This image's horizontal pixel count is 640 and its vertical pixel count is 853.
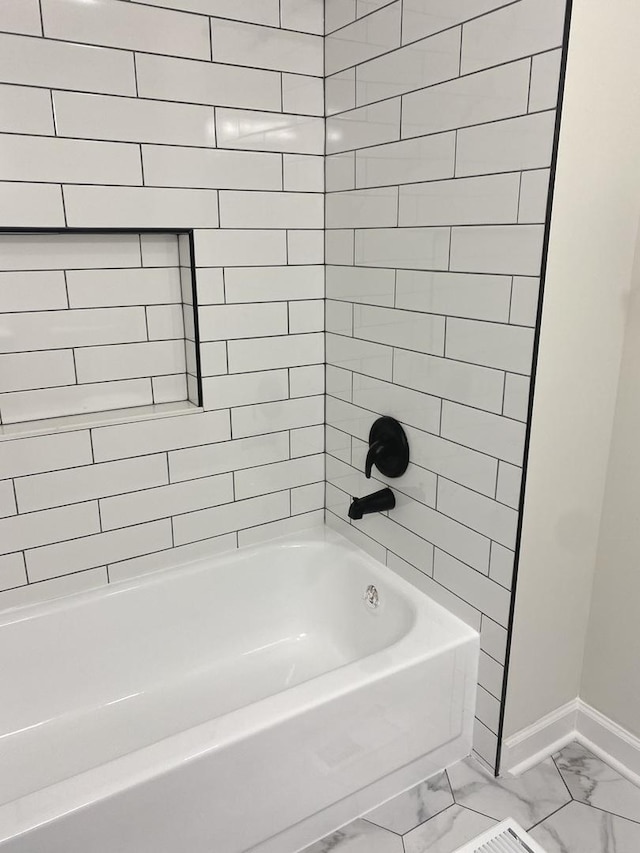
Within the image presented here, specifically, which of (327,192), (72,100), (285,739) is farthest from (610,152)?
(285,739)

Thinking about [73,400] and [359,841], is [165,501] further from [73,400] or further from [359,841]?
[359,841]

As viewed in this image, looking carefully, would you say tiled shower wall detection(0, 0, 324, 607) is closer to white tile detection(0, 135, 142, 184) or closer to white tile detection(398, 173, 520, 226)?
white tile detection(0, 135, 142, 184)

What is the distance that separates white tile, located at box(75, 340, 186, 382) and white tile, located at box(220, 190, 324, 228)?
16.3 inches

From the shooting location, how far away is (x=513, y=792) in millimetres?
1647

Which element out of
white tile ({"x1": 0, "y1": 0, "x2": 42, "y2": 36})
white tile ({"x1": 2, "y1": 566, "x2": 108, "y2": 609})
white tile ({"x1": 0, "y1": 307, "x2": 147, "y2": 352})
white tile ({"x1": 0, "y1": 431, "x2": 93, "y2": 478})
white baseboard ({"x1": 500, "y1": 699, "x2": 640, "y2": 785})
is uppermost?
white tile ({"x1": 0, "y1": 0, "x2": 42, "y2": 36})

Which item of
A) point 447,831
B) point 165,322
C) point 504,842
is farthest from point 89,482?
point 504,842

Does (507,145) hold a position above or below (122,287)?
above

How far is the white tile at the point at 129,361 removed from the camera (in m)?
1.81

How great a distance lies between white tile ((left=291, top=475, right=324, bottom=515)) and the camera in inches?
85.2

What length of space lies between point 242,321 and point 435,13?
0.93 metres

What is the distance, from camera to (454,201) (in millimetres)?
1482

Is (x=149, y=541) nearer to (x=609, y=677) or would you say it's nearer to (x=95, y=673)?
(x=95, y=673)

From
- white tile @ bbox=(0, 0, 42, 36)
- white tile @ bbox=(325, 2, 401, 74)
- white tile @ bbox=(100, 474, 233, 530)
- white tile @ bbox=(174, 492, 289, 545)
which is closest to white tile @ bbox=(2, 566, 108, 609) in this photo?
white tile @ bbox=(100, 474, 233, 530)

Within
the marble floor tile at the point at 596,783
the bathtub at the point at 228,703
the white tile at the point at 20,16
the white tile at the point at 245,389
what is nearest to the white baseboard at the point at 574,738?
the marble floor tile at the point at 596,783
